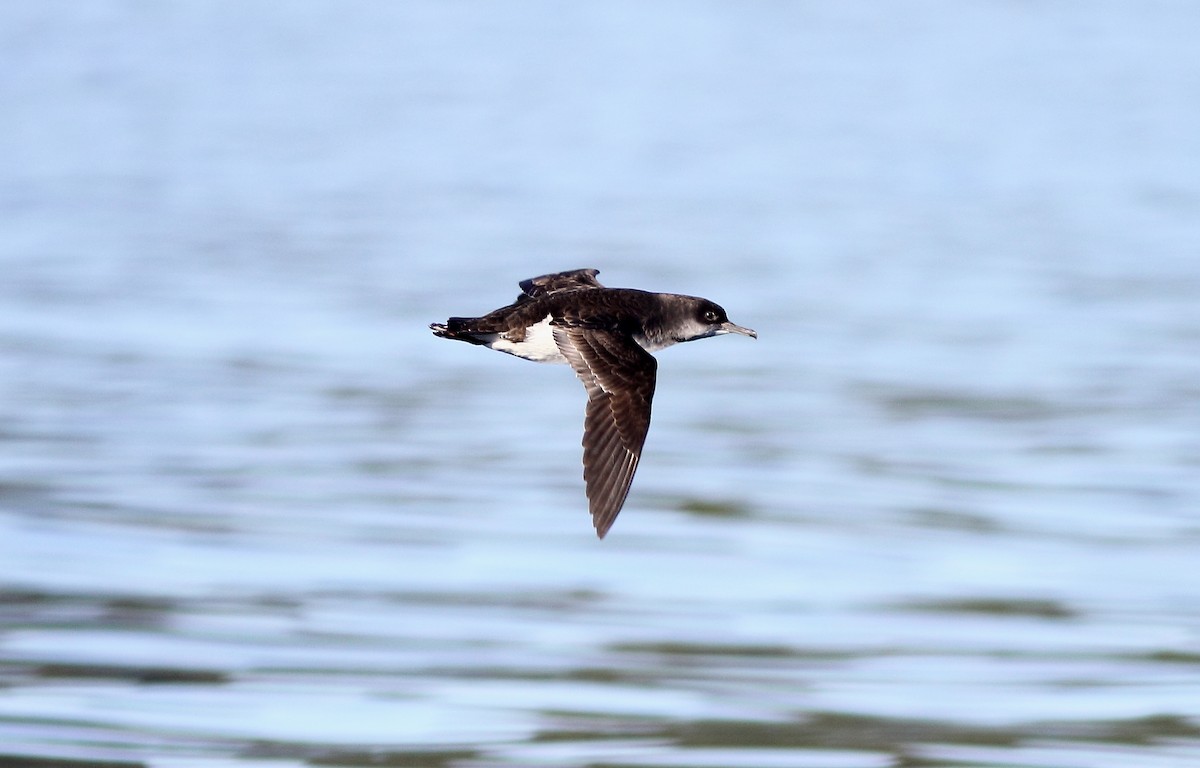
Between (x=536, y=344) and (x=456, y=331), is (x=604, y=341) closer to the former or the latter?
(x=536, y=344)

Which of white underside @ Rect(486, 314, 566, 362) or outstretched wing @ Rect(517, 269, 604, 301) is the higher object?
outstretched wing @ Rect(517, 269, 604, 301)

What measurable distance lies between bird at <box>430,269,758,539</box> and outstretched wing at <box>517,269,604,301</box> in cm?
1

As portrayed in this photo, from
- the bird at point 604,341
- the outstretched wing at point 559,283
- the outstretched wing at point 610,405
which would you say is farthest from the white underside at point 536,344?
the outstretched wing at point 559,283

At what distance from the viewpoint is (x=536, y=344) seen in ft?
26.2

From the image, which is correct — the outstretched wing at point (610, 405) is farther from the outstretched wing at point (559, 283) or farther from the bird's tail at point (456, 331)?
the outstretched wing at point (559, 283)

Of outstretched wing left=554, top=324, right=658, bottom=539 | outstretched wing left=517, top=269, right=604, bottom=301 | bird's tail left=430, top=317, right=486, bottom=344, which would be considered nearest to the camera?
outstretched wing left=554, top=324, right=658, bottom=539

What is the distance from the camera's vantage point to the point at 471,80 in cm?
4741

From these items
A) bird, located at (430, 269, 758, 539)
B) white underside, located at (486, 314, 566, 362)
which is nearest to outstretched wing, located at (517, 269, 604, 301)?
bird, located at (430, 269, 758, 539)

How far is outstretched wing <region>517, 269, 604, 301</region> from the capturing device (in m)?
8.95

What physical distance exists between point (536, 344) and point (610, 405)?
599mm

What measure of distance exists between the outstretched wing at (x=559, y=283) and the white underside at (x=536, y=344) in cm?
76

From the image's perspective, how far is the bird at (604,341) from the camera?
23.9ft

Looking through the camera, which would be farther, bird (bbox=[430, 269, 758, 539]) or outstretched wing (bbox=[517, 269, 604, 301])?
outstretched wing (bbox=[517, 269, 604, 301])

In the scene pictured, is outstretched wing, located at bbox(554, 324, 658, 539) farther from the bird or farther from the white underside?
the white underside
